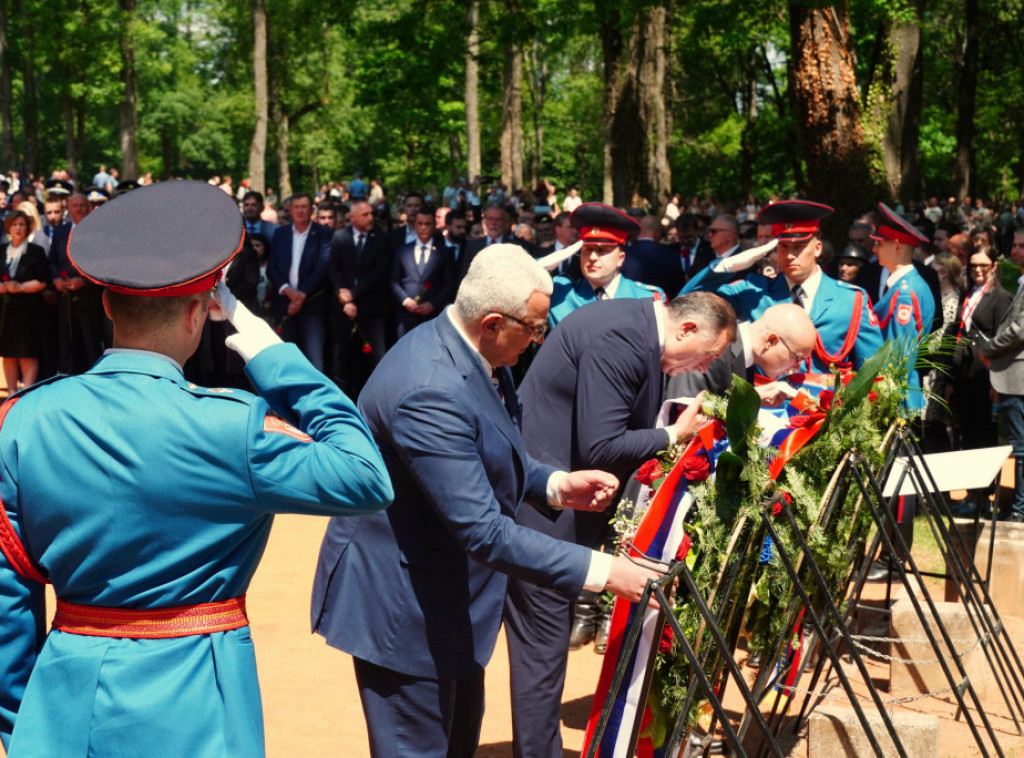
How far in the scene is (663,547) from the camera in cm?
351

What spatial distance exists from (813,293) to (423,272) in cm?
681

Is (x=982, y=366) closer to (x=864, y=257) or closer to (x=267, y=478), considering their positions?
(x=864, y=257)

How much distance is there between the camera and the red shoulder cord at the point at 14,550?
229cm

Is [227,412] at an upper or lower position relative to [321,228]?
upper

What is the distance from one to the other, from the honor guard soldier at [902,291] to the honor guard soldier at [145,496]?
5.68 metres

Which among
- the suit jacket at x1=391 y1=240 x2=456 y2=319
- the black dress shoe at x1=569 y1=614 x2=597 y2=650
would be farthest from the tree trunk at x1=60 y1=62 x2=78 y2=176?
the black dress shoe at x1=569 y1=614 x2=597 y2=650

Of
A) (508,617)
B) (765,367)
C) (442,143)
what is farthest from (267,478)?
(442,143)

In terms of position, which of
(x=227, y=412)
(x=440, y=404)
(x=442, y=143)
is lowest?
(x=442, y=143)

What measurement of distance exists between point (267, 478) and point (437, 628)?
119 cm

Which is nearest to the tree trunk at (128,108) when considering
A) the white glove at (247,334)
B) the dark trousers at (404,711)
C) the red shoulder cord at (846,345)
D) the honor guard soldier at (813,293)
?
the honor guard soldier at (813,293)

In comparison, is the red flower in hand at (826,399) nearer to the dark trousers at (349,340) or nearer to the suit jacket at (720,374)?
the suit jacket at (720,374)

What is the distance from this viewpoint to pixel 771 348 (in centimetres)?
505

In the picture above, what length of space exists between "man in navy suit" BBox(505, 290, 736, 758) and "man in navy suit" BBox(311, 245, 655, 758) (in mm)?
830

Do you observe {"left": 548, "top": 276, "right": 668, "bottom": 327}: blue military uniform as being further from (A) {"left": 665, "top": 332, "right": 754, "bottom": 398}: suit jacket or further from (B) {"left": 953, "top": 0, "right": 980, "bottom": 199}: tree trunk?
(B) {"left": 953, "top": 0, "right": 980, "bottom": 199}: tree trunk
